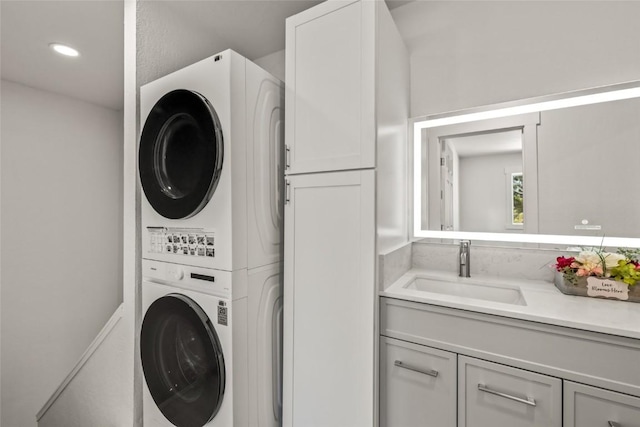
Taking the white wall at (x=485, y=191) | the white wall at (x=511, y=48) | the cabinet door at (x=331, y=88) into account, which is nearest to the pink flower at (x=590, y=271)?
the white wall at (x=485, y=191)

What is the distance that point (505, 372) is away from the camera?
105 centimetres

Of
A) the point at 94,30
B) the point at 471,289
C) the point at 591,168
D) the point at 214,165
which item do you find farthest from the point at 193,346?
the point at 94,30

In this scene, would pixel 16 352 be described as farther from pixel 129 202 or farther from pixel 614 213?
pixel 614 213

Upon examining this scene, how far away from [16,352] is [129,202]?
8.64 ft

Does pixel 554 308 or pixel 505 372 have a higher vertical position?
pixel 554 308

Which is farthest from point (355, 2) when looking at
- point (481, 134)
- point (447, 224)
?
point (447, 224)

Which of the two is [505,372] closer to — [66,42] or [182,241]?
[182,241]

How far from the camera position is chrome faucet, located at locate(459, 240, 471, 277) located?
1593mm

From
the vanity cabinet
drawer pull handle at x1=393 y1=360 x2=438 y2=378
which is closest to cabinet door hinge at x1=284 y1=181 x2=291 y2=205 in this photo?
the vanity cabinet

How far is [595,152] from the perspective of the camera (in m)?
1.39

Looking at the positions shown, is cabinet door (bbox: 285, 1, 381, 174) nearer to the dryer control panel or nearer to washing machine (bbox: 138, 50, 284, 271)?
washing machine (bbox: 138, 50, 284, 271)

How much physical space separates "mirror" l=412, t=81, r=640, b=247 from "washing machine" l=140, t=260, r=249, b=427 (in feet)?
4.08

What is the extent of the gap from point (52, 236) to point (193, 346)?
2861 millimetres

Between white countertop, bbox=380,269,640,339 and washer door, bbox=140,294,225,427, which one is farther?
washer door, bbox=140,294,225,427
